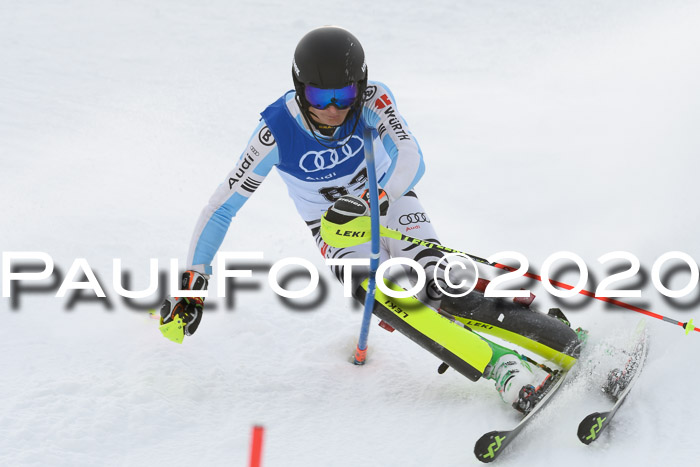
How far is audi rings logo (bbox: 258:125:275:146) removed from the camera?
3.20m

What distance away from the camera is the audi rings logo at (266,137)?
3.20m

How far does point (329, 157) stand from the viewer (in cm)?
332

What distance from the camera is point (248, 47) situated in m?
10.6

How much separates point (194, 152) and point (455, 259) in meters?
4.56

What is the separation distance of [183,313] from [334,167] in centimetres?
99

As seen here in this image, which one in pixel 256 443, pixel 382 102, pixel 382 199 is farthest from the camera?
pixel 382 102

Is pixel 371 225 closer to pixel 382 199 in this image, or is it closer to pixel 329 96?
pixel 382 199

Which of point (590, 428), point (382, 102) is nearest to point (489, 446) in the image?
A: point (590, 428)

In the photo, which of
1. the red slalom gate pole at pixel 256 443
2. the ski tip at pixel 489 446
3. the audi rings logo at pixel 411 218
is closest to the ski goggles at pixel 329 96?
the audi rings logo at pixel 411 218

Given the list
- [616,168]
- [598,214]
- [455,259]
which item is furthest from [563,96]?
[455,259]

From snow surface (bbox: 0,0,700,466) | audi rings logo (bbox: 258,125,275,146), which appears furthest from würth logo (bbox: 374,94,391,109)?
snow surface (bbox: 0,0,700,466)

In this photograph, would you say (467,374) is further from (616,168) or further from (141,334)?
(616,168)

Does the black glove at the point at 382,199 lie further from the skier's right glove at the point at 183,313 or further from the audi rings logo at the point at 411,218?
the skier's right glove at the point at 183,313

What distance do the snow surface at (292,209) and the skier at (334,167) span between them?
0.37m
